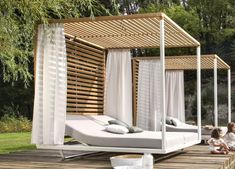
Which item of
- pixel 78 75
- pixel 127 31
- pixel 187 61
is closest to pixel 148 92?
pixel 187 61

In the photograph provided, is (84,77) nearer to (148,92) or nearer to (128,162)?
(148,92)

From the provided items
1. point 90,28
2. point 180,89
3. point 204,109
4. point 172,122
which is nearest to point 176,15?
point 204,109

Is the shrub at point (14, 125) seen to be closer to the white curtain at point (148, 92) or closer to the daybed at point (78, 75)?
the white curtain at point (148, 92)

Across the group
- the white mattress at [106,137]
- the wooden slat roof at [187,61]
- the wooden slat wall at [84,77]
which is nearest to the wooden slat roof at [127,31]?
the wooden slat wall at [84,77]

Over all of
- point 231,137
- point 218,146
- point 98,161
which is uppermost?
point 231,137

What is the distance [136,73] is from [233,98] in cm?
885

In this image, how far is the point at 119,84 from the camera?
936 centimetres

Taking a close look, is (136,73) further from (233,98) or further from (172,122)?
(233,98)

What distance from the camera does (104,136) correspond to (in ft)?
22.4

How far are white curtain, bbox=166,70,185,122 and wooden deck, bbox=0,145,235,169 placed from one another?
514 cm

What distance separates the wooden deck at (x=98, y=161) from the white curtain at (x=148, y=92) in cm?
270

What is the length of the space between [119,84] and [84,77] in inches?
27.8

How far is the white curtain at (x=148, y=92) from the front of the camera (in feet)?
35.5

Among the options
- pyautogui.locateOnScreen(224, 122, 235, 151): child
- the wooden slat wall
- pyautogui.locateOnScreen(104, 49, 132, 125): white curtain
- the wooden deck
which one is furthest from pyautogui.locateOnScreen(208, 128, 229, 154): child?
the wooden slat wall
